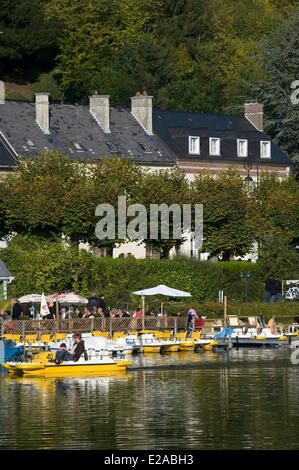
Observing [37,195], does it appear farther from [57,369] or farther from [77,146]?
[57,369]

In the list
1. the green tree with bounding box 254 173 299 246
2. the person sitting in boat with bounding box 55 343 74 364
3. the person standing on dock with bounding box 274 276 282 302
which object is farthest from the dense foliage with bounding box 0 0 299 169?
the person sitting in boat with bounding box 55 343 74 364

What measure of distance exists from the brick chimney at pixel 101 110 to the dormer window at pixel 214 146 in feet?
31.7

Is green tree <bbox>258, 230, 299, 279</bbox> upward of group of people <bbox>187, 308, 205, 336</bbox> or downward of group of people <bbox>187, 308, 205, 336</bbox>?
upward

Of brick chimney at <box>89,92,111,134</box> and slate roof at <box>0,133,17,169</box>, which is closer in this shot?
slate roof at <box>0,133,17,169</box>

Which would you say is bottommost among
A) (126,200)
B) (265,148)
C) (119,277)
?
(119,277)

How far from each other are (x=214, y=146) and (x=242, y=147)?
9.88 feet

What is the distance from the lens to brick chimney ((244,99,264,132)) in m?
108

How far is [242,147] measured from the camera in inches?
4092

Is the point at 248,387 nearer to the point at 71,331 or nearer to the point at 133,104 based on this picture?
the point at 71,331

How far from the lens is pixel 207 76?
129m

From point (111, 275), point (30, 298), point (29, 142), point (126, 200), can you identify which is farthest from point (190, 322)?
point (29, 142)

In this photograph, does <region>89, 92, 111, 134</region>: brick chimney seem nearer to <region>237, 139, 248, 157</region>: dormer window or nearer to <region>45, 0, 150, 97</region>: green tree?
<region>237, 139, 248, 157</region>: dormer window

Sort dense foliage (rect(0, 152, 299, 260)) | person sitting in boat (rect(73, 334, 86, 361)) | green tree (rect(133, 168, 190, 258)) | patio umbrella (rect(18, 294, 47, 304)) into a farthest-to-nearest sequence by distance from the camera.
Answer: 1. green tree (rect(133, 168, 190, 258))
2. dense foliage (rect(0, 152, 299, 260))
3. patio umbrella (rect(18, 294, 47, 304))
4. person sitting in boat (rect(73, 334, 86, 361))

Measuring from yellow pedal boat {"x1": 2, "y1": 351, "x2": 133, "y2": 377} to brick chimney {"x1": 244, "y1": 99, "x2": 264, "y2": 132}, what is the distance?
59308 millimetres
